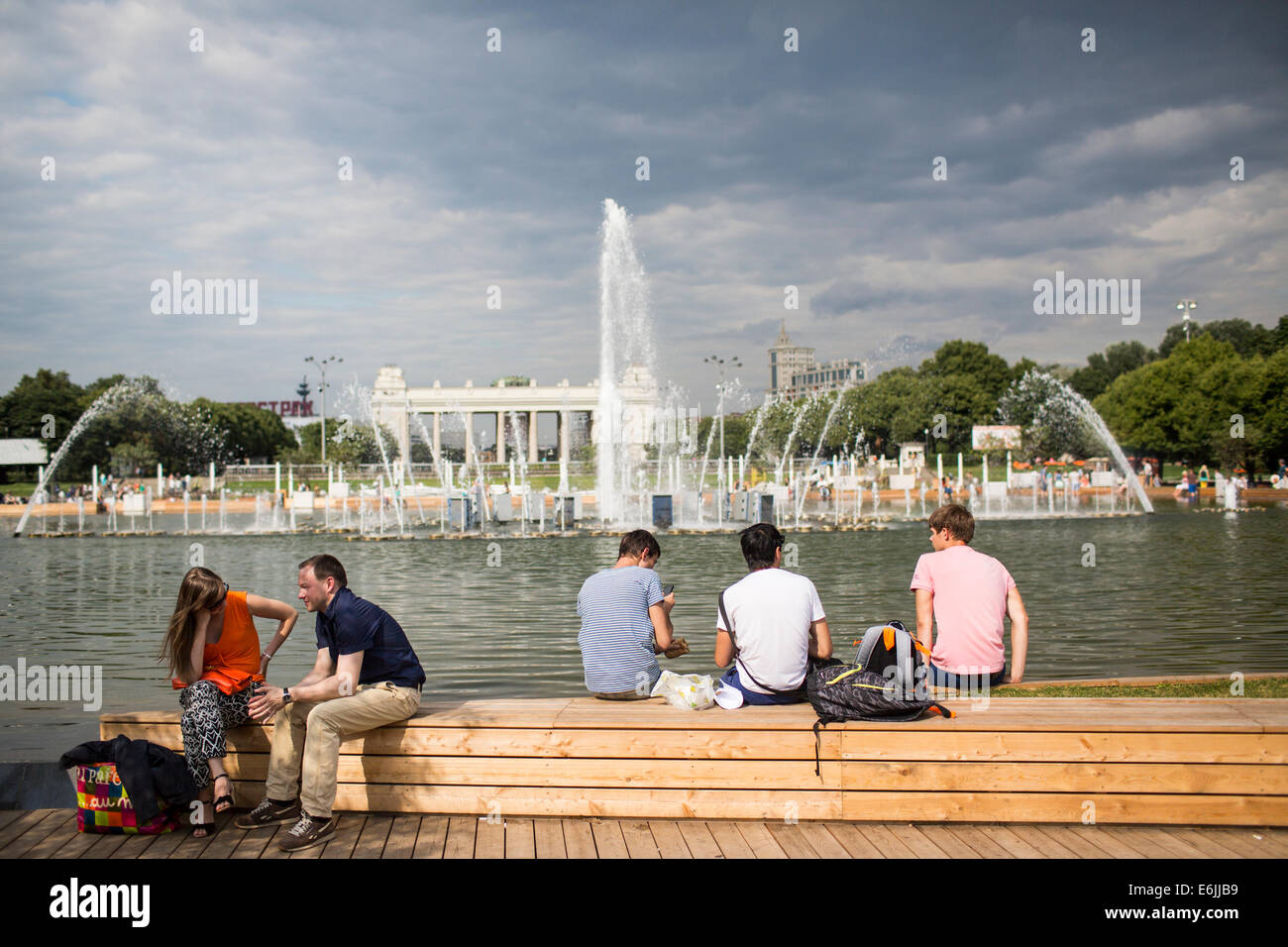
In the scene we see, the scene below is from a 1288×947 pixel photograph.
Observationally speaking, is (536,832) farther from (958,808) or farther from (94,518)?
(94,518)

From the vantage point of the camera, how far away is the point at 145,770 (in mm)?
4996

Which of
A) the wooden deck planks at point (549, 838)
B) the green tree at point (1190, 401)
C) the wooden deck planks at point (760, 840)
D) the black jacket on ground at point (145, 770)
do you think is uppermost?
the green tree at point (1190, 401)

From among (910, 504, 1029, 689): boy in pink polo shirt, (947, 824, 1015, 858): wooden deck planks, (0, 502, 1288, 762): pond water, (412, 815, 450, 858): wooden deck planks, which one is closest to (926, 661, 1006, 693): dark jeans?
(910, 504, 1029, 689): boy in pink polo shirt

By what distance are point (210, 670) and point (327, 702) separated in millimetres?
963

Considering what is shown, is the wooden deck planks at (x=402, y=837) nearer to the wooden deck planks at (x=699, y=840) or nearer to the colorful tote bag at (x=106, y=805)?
the colorful tote bag at (x=106, y=805)

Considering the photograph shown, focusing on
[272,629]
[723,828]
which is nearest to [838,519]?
[272,629]

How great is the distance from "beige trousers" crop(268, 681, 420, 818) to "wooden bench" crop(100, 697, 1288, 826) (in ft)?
0.49

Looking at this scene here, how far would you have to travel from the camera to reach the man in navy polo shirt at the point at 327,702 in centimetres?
506

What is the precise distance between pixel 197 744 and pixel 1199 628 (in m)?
11.4

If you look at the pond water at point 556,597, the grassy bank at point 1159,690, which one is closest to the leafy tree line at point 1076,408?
the pond water at point 556,597

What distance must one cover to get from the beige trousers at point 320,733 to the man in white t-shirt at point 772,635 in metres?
1.81

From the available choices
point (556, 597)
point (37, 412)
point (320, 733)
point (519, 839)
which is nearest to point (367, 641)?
point (320, 733)

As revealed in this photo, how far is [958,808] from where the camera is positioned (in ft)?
16.2

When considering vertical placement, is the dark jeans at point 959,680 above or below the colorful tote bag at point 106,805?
above
